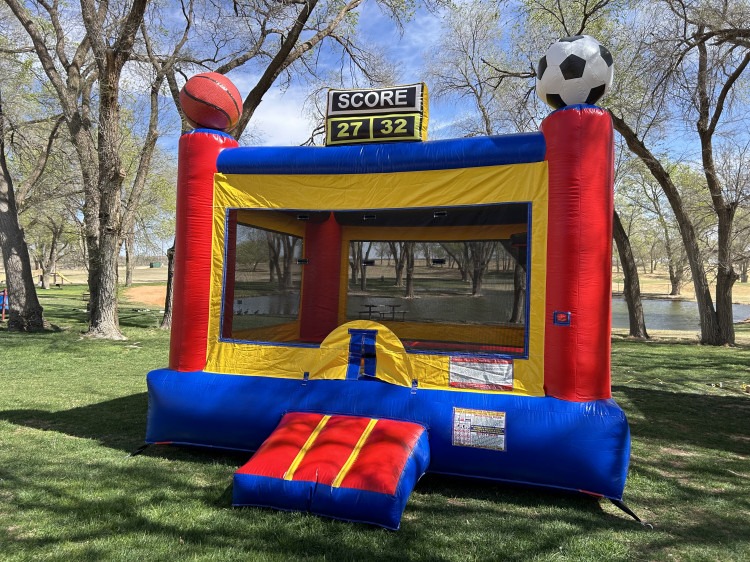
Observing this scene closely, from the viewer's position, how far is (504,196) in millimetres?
4098

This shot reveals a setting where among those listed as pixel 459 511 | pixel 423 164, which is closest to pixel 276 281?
pixel 423 164

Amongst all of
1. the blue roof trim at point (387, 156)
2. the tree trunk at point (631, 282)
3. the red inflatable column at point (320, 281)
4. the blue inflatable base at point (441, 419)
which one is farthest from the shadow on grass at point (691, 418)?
the tree trunk at point (631, 282)

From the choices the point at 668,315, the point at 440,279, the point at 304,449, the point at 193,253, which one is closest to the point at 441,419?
the point at 304,449

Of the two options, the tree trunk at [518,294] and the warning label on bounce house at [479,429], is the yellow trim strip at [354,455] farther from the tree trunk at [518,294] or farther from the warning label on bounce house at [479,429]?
the tree trunk at [518,294]

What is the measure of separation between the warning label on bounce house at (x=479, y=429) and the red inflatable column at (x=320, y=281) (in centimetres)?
261

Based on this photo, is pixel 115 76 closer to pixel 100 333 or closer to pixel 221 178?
pixel 100 333

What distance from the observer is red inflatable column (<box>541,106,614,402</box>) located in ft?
12.5

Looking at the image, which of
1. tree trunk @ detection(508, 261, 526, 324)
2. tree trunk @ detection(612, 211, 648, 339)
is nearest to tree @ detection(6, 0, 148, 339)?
tree trunk @ detection(508, 261, 526, 324)

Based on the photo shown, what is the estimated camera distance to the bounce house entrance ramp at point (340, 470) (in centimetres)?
332

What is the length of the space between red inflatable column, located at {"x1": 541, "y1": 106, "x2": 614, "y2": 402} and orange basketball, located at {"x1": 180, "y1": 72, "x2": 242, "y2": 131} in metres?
2.82

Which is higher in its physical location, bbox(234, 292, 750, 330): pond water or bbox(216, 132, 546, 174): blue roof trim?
bbox(216, 132, 546, 174): blue roof trim

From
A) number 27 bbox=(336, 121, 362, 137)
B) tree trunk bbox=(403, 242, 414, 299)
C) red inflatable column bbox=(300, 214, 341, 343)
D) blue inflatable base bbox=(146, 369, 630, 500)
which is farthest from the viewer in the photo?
red inflatable column bbox=(300, 214, 341, 343)

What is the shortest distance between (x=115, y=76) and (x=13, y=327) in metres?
6.21

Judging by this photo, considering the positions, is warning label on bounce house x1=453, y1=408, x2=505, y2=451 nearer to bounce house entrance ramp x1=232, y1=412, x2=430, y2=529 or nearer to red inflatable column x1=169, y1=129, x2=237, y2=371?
bounce house entrance ramp x1=232, y1=412, x2=430, y2=529
